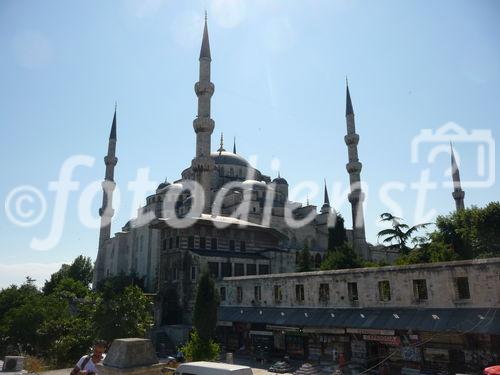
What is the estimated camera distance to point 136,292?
693 inches

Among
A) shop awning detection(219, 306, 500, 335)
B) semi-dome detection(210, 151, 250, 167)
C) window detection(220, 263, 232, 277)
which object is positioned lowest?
shop awning detection(219, 306, 500, 335)

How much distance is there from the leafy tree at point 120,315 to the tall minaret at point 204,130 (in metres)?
16.9

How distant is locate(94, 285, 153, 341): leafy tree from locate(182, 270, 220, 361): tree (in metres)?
2.31

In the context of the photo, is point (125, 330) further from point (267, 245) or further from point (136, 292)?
point (267, 245)

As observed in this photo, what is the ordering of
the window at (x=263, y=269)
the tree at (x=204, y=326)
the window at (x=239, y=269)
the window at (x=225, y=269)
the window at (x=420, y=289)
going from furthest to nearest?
the window at (x=263, y=269), the window at (x=239, y=269), the window at (x=225, y=269), the window at (x=420, y=289), the tree at (x=204, y=326)

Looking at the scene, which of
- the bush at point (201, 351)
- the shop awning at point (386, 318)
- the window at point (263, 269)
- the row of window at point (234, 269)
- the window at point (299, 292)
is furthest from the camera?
the window at point (263, 269)

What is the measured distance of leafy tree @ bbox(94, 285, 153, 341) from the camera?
16.3m

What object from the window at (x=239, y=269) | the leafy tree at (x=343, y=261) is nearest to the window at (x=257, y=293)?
the window at (x=239, y=269)

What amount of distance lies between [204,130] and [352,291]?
21.2m

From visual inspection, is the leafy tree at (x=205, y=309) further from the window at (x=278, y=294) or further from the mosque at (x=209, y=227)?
the mosque at (x=209, y=227)

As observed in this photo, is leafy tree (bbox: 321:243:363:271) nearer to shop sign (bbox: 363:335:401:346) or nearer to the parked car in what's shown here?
shop sign (bbox: 363:335:401:346)

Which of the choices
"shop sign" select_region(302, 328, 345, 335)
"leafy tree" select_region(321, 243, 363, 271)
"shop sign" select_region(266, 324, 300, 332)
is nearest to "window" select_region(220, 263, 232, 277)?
"leafy tree" select_region(321, 243, 363, 271)

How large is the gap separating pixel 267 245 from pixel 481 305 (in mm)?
20586

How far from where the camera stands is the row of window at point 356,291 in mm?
14846
